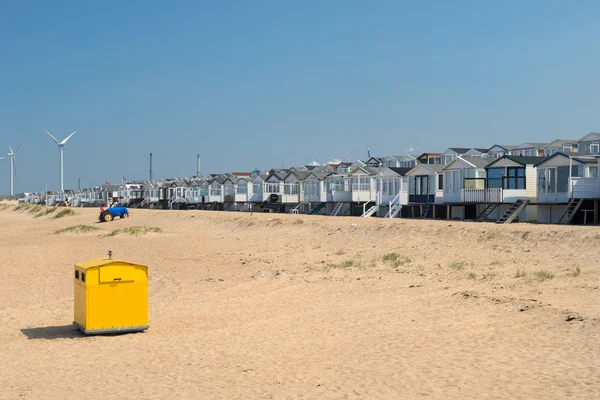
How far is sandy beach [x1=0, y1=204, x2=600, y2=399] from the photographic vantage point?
405 inches

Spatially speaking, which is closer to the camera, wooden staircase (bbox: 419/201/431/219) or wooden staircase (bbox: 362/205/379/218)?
wooden staircase (bbox: 419/201/431/219)

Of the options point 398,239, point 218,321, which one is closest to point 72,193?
point 398,239

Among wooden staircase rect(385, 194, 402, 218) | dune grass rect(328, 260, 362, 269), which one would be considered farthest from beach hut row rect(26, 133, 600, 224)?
dune grass rect(328, 260, 362, 269)

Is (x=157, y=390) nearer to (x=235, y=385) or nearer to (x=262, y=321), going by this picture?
(x=235, y=385)

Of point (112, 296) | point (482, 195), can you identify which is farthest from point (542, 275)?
point (482, 195)

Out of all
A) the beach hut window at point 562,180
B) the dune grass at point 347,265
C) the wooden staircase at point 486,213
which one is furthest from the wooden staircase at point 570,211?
the dune grass at point 347,265

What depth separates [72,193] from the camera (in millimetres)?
163750

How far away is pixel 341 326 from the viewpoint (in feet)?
48.6

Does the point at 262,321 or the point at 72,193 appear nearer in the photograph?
the point at 262,321

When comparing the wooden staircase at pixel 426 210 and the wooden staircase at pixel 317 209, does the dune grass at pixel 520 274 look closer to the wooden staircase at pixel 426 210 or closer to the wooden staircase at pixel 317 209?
the wooden staircase at pixel 426 210

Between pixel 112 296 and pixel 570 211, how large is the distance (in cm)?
2715

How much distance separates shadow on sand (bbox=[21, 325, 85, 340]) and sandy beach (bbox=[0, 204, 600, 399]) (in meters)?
0.07

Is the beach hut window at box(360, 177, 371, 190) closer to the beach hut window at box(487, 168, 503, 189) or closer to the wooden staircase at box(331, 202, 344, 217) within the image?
the wooden staircase at box(331, 202, 344, 217)

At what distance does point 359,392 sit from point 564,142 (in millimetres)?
59891
